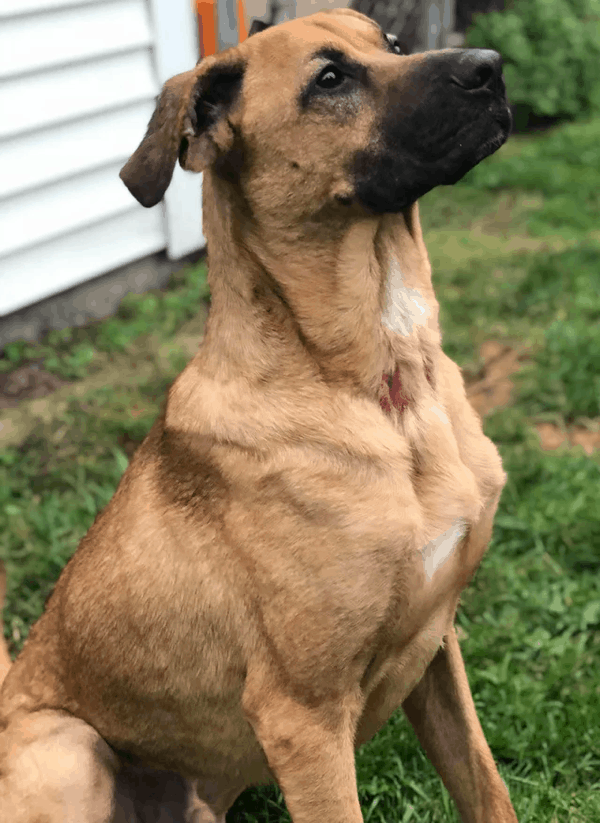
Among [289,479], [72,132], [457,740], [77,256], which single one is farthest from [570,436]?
[72,132]

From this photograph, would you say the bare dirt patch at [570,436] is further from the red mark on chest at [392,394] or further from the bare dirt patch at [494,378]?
the red mark on chest at [392,394]

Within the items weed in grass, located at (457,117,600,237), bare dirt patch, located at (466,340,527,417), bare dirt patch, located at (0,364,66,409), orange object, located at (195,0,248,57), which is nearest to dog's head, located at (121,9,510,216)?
bare dirt patch, located at (466,340,527,417)

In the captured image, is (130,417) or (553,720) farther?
(130,417)

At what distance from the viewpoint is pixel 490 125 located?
6.88 ft

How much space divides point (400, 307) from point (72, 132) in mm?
3855

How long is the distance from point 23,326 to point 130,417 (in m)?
1.24

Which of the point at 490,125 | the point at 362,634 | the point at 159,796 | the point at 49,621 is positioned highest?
the point at 490,125

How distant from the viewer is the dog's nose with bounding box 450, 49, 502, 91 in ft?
6.71

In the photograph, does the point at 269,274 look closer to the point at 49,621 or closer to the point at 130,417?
the point at 49,621

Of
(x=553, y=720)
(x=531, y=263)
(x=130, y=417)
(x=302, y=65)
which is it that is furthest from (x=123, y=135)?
(x=553, y=720)

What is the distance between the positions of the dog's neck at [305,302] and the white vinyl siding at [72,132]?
3.38 m

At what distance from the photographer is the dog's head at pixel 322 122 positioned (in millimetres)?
2078

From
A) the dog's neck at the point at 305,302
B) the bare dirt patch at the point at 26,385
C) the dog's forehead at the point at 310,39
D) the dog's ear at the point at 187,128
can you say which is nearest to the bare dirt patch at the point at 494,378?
the bare dirt patch at the point at 26,385

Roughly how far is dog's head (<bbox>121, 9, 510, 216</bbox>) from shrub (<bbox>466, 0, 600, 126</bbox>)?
275 inches
